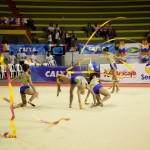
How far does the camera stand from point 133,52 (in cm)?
1847

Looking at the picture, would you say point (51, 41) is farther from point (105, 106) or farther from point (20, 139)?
point (20, 139)

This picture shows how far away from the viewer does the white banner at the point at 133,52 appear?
18375mm

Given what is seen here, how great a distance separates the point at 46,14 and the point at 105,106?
50.6 feet

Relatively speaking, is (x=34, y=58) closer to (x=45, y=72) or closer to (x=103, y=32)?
(x=45, y=72)

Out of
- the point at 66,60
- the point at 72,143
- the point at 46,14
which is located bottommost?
the point at 72,143

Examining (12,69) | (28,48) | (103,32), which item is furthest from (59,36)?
(12,69)

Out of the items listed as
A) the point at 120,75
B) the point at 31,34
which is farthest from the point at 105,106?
the point at 31,34

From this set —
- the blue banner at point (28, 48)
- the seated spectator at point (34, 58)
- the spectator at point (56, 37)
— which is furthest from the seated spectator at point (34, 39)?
the seated spectator at point (34, 58)

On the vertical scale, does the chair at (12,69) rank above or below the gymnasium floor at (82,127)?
above

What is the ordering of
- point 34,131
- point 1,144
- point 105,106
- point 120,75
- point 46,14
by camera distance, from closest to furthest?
1. point 1,144
2. point 34,131
3. point 105,106
4. point 120,75
5. point 46,14

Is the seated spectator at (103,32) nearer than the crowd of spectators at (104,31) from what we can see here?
No

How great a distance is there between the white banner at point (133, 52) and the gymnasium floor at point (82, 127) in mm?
9383

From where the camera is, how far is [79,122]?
6.44m

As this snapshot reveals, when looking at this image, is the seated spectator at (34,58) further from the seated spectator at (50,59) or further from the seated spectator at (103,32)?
the seated spectator at (103,32)
